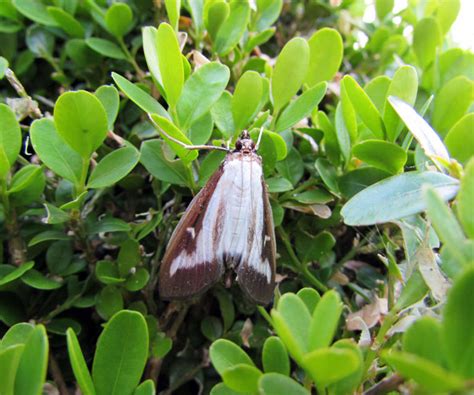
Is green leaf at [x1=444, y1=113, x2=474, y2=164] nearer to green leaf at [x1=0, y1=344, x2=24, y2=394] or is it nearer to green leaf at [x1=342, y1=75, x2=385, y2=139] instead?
green leaf at [x1=342, y1=75, x2=385, y2=139]

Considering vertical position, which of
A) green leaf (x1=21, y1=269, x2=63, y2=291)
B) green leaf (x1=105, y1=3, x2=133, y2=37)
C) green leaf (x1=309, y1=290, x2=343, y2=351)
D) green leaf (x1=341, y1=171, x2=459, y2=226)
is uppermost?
green leaf (x1=105, y1=3, x2=133, y2=37)

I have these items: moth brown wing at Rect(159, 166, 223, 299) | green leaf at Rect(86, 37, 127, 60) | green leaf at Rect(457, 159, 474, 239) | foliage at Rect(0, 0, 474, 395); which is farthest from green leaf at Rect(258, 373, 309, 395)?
green leaf at Rect(86, 37, 127, 60)

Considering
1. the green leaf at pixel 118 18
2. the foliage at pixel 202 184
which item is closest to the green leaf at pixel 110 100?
the foliage at pixel 202 184

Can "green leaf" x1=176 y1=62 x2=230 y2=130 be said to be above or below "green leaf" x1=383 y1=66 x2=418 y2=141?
below

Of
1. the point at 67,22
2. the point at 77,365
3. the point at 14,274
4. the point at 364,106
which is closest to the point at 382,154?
the point at 364,106

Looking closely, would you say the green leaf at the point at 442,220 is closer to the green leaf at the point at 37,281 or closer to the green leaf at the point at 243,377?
the green leaf at the point at 243,377

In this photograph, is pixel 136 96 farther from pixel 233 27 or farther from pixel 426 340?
pixel 426 340

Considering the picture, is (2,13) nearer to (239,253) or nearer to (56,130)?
(56,130)
